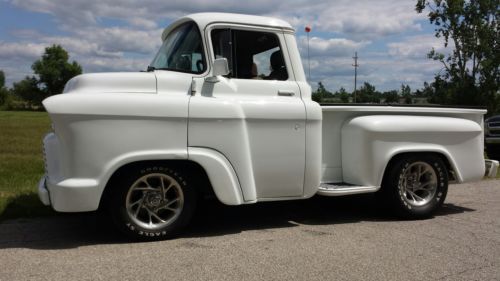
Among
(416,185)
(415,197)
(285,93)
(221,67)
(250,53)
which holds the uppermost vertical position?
(250,53)

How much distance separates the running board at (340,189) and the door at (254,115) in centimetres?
31

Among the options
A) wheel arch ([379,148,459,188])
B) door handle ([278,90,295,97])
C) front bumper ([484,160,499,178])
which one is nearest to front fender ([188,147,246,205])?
door handle ([278,90,295,97])

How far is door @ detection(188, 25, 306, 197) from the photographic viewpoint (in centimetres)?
475

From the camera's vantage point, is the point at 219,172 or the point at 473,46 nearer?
the point at 219,172

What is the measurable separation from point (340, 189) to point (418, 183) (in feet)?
4.09

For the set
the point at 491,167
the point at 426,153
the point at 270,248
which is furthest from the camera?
the point at 491,167

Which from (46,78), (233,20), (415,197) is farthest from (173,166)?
(46,78)

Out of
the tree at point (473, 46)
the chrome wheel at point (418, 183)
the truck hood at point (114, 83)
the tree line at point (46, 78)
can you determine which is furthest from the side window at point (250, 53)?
the tree line at point (46, 78)

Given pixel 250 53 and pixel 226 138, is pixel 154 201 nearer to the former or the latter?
A: pixel 226 138

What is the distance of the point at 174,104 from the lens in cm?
459

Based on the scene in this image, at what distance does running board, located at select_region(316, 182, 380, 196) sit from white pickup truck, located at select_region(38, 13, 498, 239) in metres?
0.02

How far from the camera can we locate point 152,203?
4730 millimetres

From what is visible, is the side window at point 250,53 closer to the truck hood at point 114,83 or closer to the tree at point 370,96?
the truck hood at point 114,83

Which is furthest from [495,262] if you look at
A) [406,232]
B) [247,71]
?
[247,71]
